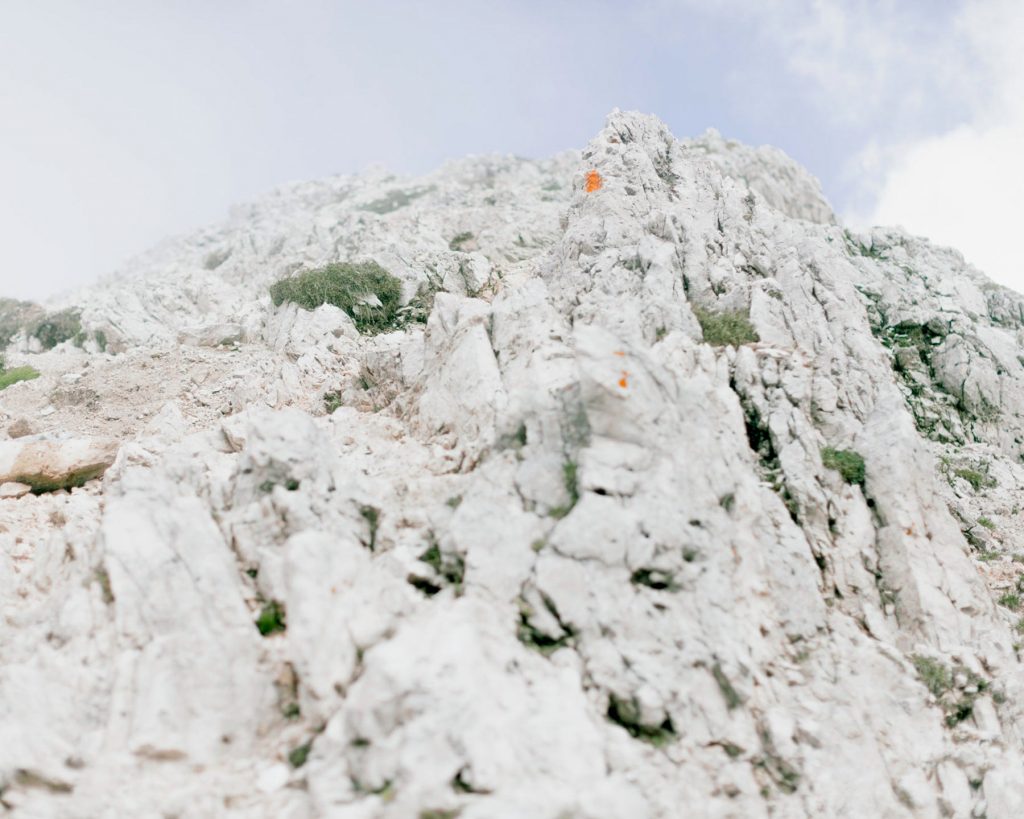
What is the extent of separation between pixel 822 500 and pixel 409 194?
73108 millimetres

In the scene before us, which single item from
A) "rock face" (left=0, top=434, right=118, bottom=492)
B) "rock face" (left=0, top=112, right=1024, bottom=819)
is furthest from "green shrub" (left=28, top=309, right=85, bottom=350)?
"rock face" (left=0, top=112, right=1024, bottom=819)

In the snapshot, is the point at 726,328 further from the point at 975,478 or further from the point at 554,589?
the point at 554,589

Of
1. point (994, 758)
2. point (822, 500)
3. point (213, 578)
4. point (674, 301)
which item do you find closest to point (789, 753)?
point (994, 758)

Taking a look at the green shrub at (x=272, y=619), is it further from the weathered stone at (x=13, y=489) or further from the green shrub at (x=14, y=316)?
the green shrub at (x=14, y=316)

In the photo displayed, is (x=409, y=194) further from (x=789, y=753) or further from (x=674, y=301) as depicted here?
(x=789, y=753)

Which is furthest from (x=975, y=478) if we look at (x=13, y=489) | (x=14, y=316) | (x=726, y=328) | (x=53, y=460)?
(x=14, y=316)

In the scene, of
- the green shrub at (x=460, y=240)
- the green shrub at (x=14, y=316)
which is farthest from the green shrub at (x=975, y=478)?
the green shrub at (x=14, y=316)

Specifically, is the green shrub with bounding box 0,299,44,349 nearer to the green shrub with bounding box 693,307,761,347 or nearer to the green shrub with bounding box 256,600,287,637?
the green shrub with bounding box 256,600,287,637

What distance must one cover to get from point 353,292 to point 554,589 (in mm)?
22624

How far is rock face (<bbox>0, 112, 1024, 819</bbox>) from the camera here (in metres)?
9.25

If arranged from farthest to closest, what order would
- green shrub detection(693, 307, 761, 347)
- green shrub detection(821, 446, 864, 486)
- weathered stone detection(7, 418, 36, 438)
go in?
weathered stone detection(7, 418, 36, 438), green shrub detection(693, 307, 761, 347), green shrub detection(821, 446, 864, 486)

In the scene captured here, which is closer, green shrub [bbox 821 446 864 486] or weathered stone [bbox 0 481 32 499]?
green shrub [bbox 821 446 864 486]

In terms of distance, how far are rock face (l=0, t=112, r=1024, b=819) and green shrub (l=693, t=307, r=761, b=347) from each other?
0.12 metres

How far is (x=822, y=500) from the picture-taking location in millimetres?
14586
